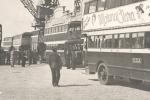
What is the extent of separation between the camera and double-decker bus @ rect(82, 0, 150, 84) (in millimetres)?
13953

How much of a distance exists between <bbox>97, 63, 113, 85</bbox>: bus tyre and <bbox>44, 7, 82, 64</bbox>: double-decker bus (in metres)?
13.8

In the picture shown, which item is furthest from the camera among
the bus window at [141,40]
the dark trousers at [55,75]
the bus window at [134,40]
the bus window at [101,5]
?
the bus window at [101,5]

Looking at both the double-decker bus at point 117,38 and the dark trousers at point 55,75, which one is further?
the dark trousers at point 55,75

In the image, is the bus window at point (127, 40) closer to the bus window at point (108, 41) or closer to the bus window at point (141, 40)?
the bus window at point (141, 40)

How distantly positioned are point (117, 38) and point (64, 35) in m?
19.2

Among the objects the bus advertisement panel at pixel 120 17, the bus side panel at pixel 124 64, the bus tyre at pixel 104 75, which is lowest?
the bus tyre at pixel 104 75

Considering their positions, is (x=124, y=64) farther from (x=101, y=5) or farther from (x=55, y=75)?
(x=101, y=5)

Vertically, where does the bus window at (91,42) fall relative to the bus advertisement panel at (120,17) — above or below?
below

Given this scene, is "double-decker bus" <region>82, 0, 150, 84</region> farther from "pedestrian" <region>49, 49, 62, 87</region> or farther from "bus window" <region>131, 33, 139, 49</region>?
"pedestrian" <region>49, 49, 62, 87</region>

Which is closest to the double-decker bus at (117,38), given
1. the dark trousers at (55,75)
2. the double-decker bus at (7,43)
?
the dark trousers at (55,75)

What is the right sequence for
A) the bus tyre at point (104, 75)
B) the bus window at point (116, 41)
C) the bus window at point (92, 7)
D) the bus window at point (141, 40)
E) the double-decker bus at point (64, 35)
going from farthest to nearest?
the double-decker bus at point (64, 35)
the bus window at point (92, 7)
the bus tyre at point (104, 75)
the bus window at point (116, 41)
the bus window at point (141, 40)

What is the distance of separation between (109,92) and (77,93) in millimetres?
1290

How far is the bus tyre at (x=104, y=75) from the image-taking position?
1702 centimetres

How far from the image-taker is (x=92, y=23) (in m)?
18.4
